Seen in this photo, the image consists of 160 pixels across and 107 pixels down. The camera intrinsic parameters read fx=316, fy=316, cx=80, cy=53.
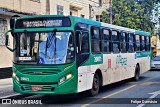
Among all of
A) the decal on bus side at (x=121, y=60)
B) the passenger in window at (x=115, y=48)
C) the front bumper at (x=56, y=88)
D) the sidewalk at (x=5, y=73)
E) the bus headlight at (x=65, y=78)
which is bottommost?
the sidewalk at (x=5, y=73)

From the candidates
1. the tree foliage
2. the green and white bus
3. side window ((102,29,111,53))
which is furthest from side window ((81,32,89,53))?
the tree foliage

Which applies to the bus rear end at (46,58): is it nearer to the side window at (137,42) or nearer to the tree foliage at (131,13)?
the side window at (137,42)

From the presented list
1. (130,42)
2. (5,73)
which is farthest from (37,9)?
(130,42)

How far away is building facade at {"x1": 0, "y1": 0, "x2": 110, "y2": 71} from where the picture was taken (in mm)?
19656

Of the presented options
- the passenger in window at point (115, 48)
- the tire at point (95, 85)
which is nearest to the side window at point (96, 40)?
the tire at point (95, 85)

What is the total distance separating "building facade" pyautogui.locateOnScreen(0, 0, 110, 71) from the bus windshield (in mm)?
8922

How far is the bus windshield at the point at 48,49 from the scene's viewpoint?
9781 mm

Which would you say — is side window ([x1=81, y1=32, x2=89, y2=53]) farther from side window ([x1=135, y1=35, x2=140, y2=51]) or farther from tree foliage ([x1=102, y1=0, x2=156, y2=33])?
tree foliage ([x1=102, y1=0, x2=156, y2=33])

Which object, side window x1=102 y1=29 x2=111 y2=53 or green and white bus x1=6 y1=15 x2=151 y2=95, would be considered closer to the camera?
green and white bus x1=6 y1=15 x2=151 y2=95

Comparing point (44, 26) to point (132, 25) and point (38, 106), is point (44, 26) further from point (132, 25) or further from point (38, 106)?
point (132, 25)

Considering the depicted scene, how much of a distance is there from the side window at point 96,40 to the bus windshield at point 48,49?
180cm

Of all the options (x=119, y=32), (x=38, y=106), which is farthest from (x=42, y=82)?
(x=119, y=32)

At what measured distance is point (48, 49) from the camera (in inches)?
387

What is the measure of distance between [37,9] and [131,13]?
607 inches
